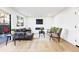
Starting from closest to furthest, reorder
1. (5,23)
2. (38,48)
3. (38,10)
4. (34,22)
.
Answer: (38,48), (5,23), (38,10), (34,22)

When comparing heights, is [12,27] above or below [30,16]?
below

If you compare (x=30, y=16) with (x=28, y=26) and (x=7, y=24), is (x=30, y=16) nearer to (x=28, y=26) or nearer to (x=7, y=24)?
(x=28, y=26)

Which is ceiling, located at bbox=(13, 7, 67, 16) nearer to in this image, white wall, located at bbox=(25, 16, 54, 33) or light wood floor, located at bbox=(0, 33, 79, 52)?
white wall, located at bbox=(25, 16, 54, 33)

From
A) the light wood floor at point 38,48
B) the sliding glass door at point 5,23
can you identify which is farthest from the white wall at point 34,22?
the light wood floor at point 38,48

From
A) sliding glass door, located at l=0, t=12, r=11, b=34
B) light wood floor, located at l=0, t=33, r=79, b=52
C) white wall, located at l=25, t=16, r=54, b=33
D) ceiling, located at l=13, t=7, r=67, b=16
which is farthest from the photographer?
white wall, located at l=25, t=16, r=54, b=33

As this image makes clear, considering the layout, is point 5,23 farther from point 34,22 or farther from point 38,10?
point 34,22

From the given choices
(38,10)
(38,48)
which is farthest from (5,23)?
(38,48)

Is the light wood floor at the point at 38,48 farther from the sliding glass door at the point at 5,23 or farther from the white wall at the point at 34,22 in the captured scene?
the white wall at the point at 34,22

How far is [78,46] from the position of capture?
5820mm

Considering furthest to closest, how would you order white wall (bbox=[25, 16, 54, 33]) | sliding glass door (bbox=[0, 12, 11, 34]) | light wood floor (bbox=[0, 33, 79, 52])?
1. white wall (bbox=[25, 16, 54, 33])
2. sliding glass door (bbox=[0, 12, 11, 34])
3. light wood floor (bbox=[0, 33, 79, 52])

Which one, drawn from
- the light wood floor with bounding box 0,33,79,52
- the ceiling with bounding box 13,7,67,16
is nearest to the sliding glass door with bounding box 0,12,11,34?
the ceiling with bounding box 13,7,67,16

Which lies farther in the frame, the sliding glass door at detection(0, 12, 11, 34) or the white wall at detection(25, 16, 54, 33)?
the white wall at detection(25, 16, 54, 33)
